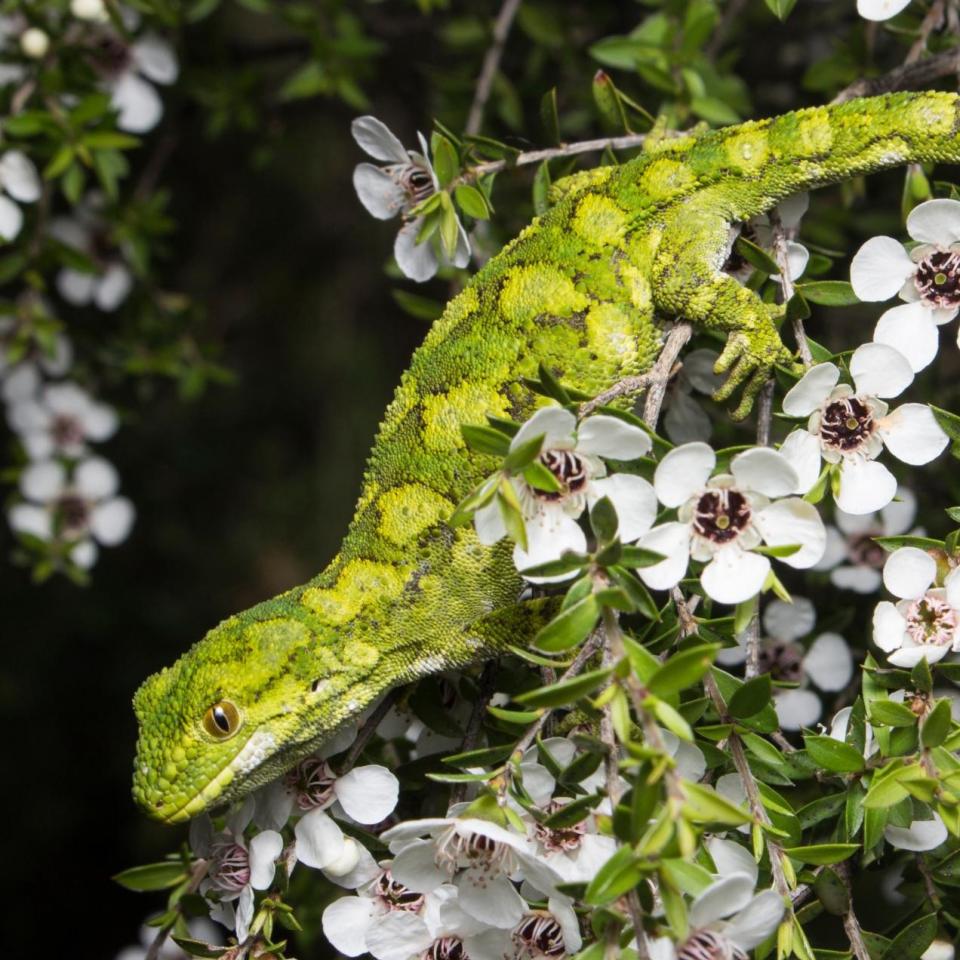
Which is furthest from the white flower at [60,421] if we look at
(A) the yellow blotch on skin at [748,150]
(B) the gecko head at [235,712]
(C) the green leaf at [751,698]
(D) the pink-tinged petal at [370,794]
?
(C) the green leaf at [751,698]

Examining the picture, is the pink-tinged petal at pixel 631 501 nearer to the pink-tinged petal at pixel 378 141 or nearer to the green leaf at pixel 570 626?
the green leaf at pixel 570 626

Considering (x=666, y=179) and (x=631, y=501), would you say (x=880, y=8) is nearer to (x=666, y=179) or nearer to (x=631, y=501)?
(x=666, y=179)

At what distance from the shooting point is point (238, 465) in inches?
220

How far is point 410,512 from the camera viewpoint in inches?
82.4

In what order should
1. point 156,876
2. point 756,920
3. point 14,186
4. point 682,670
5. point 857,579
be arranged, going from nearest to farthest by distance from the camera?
point 682,670 < point 756,920 < point 156,876 < point 857,579 < point 14,186

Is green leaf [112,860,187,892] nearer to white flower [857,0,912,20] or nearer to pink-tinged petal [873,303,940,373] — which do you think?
pink-tinged petal [873,303,940,373]

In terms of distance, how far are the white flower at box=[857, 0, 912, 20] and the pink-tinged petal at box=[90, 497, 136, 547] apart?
2.42 meters

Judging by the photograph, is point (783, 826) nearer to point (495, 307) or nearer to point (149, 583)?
point (495, 307)

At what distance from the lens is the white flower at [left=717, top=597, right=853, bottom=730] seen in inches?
91.0

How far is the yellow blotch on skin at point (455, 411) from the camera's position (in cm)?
206

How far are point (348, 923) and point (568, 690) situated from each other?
700 mm

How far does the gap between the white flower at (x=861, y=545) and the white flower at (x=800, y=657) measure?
11 centimetres

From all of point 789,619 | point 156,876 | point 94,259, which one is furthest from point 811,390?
point 94,259

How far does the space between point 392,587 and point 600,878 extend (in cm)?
88
